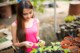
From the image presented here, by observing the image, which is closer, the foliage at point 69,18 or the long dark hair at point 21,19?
the long dark hair at point 21,19

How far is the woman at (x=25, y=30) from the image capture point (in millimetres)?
1187

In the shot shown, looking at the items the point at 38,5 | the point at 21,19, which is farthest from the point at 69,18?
the point at 21,19

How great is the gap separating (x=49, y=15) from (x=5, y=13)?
306 millimetres

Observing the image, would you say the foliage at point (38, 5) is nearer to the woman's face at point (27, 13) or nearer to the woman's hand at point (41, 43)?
the woman's face at point (27, 13)

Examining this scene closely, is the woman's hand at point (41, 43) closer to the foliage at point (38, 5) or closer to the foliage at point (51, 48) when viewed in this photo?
the foliage at point (51, 48)

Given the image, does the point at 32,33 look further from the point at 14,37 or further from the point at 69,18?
the point at 69,18

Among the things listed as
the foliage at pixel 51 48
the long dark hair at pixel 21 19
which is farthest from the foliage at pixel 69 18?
the long dark hair at pixel 21 19

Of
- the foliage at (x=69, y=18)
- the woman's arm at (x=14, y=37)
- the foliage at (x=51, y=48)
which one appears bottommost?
the foliage at (x=51, y=48)

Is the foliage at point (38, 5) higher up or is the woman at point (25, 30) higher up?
the foliage at point (38, 5)

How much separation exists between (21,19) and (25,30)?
0.07 m

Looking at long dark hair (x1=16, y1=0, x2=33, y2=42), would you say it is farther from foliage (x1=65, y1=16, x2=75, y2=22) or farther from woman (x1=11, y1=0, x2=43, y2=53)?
foliage (x1=65, y1=16, x2=75, y2=22)

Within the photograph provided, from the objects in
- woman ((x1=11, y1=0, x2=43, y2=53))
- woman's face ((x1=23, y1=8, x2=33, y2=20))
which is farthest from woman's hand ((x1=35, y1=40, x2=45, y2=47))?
woman's face ((x1=23, y1=8, x2=33, y2=20))

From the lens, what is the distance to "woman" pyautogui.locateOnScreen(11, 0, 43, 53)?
119 cm

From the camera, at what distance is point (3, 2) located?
4.33 feet
